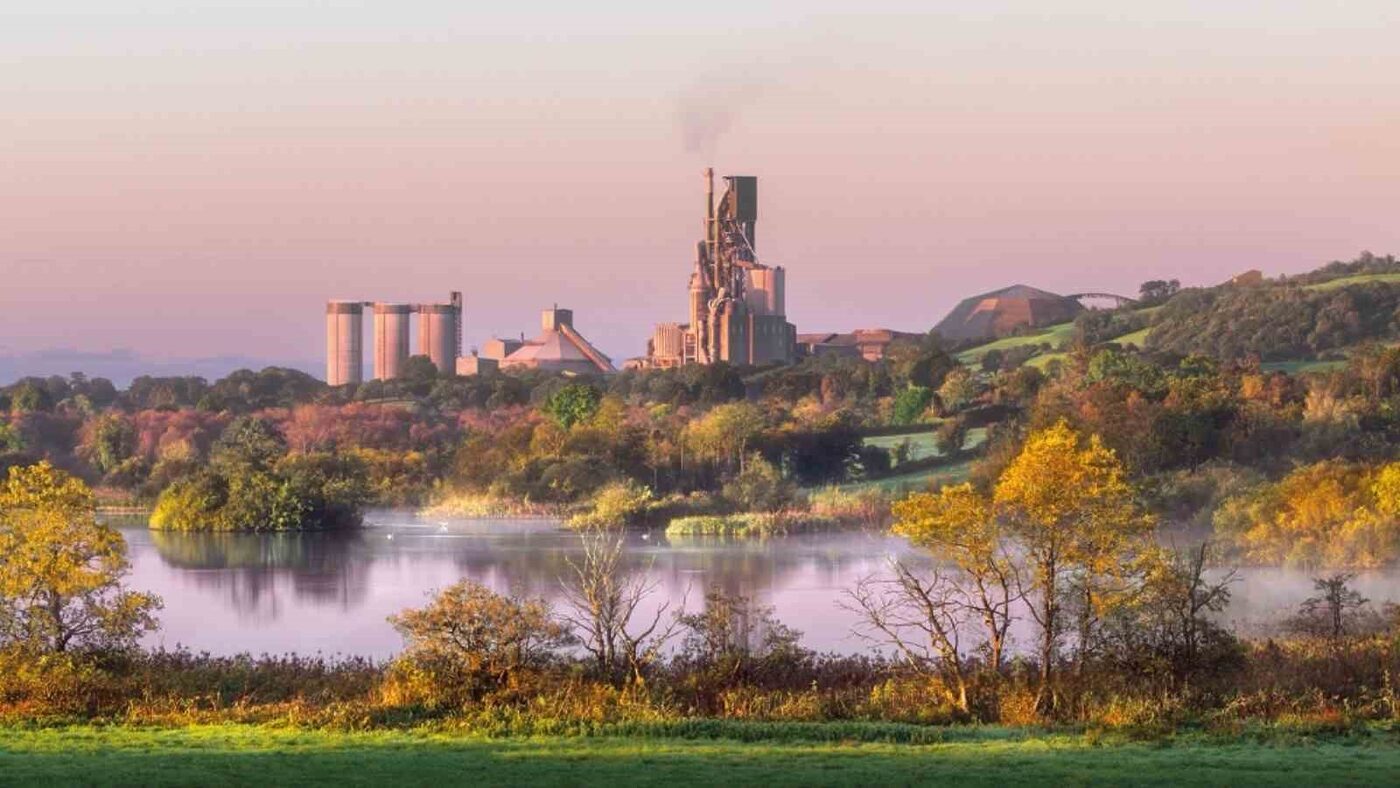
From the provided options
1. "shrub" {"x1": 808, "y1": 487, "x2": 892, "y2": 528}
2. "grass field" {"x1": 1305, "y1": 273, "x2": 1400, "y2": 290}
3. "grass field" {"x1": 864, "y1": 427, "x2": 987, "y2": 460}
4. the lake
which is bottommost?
the lake

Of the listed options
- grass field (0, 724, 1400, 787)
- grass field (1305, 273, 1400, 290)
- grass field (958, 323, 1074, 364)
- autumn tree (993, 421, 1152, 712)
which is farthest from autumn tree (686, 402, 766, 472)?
grass field (1305, 273, 1400, 290)

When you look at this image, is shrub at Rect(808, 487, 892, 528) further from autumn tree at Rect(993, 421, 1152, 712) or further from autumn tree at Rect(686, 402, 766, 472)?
autumn tree at Rect(993, 421, 1152, 712)

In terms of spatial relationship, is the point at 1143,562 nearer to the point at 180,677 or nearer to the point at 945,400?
the point at 180,677

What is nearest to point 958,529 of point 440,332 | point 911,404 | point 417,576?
point 417,576

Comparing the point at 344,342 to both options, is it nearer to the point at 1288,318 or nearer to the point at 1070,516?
the point at 1288,318

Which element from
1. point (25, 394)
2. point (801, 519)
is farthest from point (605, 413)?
point (25, 394)

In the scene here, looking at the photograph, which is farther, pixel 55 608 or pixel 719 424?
pixel 719 424

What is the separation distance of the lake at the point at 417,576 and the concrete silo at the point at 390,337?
89131mm

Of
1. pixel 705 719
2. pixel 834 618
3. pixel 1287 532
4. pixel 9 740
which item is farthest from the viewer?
pixel 1287 532

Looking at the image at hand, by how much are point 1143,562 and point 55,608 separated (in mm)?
12014

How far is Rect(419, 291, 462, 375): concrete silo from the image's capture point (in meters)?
153

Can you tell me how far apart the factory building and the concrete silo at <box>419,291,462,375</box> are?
2919mm

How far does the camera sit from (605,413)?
76188mm

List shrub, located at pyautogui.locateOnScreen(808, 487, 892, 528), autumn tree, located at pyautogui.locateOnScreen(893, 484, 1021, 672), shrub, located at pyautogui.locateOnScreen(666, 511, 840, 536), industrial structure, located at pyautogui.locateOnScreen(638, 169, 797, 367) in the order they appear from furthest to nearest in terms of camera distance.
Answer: industrial structure, located at pyautogui.locateOnScreen(638, 169, 797, 367) < shrub, located at pyautogui.locateOnScreen(808, 487, 892, 528) < shrub, located at pyautogui.locateOnScreen(666, 511, 840, 536) < autumn tree, located at pyautogui.locateOnScreen(893, 484, 1021, 672)
